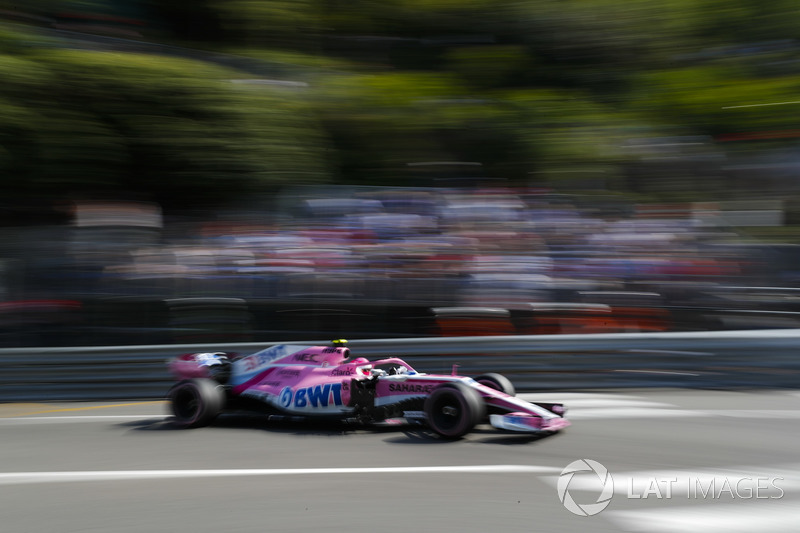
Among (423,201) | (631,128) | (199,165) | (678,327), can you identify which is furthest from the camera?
(631,128)

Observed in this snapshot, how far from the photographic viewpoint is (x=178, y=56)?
18344 mm

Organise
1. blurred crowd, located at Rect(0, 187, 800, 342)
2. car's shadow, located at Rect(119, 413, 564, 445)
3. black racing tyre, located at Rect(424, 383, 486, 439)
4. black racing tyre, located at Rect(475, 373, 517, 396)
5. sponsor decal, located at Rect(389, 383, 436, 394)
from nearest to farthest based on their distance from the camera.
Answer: black racing tyre, located at Rect(424, 383, 486, 439)
car's shadow, located at Rect(119, 413, 564, 445)
sponsor decal, located at Rect(389, 383, 436, 394)
black racing tyre, located at Rect(475, 373, 517, 396)
blurred crowd, located at Rect(0, 187, 800, 342)

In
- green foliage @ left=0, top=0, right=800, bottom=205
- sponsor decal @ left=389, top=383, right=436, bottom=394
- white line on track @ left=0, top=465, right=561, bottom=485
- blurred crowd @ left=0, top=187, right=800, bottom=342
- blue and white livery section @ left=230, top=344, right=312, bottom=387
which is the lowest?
white line on track @ left=0, top=465, right=561, bottom=485

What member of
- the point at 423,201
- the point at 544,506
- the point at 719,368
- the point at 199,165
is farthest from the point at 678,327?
the point at 199,165

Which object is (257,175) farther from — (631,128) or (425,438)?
(425,438)

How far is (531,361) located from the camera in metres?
9.19

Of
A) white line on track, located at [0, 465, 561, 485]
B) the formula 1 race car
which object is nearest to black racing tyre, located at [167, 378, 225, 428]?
the formula 1 race car

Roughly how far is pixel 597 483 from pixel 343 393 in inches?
97.3

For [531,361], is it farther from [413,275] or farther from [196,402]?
[196,402]

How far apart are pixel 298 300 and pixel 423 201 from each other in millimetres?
2394

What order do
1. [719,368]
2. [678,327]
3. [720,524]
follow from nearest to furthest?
[720,524] < [719,368] < [678,327]

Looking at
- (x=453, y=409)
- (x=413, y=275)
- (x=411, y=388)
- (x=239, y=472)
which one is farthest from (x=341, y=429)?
(x=413, y=275)

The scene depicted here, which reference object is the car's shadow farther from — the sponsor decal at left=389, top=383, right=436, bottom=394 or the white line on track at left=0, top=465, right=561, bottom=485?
the white line on track at left=0, top=465, right=561, bottom=485

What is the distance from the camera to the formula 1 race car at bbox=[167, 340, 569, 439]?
6.28 m
